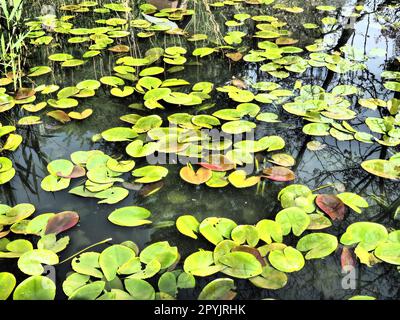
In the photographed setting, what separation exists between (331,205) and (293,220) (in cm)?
16

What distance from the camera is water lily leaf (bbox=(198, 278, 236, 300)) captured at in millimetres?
1141

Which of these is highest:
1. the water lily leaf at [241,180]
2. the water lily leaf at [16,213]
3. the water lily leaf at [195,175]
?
the water lily leaf at [195,175]

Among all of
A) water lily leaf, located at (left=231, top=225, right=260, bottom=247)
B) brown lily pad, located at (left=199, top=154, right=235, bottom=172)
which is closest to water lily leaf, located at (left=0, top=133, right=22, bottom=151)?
brown lily pad, located at (left=199, top=154, right=235, bottom=172)

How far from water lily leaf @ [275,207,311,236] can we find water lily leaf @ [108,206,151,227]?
438 millimetres

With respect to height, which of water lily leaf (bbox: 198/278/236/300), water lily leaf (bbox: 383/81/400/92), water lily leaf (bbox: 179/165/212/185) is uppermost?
water lily leaf (bbox: 383/81/400/92)

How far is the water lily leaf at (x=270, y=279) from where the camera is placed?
1.16 metres

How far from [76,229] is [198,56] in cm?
143

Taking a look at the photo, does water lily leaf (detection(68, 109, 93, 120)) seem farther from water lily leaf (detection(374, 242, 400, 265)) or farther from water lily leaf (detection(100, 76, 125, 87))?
water lily leaf (detection(374, 242, 400, 265))

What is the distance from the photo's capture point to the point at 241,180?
60.1 inches

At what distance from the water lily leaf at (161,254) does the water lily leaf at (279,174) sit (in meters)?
0.48

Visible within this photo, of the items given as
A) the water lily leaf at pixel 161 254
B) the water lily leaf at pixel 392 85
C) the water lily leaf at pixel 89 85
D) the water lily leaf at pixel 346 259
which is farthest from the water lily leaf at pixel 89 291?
the water lily leaf at pixel 392 85

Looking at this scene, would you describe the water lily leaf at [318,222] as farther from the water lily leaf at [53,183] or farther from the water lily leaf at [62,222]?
the water lily leaf at [53,183]
